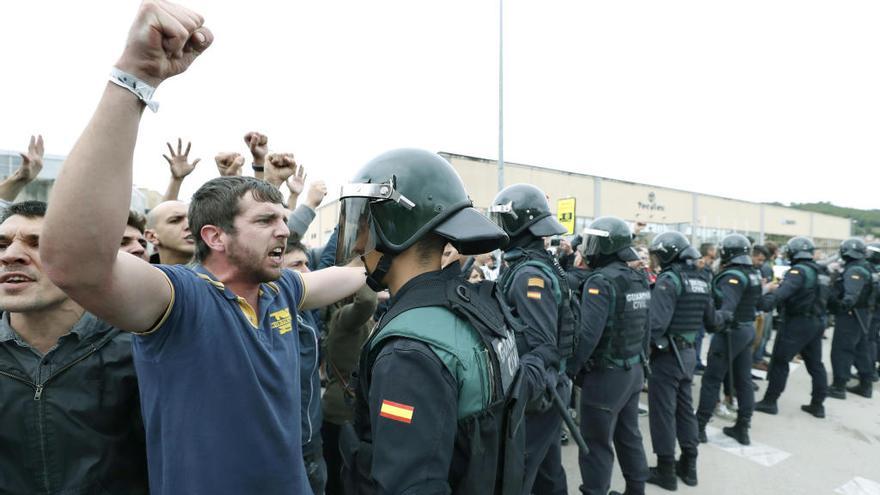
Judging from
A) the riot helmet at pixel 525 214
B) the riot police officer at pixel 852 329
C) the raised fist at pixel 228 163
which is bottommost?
the riot police officer at pixel 852 329

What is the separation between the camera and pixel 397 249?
164cm

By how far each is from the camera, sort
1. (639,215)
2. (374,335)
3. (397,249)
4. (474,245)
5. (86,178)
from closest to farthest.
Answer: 1. (86,178)
2. (374,335)
3. (397,249)
4. (474,245)
5. (639,215)

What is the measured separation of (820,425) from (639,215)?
2754 centimetres

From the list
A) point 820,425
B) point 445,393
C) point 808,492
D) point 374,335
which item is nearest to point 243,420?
point 374,335

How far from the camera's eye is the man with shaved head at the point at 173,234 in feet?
9.68

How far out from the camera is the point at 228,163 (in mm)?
3490

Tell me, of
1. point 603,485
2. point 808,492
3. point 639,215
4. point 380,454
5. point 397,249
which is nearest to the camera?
point 380,454

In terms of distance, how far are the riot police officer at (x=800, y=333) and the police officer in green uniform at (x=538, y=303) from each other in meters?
4.75

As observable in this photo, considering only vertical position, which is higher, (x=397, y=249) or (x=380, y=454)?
(x=397, y=249)

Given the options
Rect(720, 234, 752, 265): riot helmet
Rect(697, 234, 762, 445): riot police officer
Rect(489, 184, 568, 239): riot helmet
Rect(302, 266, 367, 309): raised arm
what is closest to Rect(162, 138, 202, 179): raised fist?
Rect(302, 266, 367, 309): raised arm

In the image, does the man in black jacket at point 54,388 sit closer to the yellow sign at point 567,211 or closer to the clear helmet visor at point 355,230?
the clear helmet visor at point 355,230

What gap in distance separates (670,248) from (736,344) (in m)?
1.59

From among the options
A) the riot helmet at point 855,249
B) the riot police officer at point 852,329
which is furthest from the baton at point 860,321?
the riot helmet at point 855,249

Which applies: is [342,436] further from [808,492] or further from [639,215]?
[639,215]
